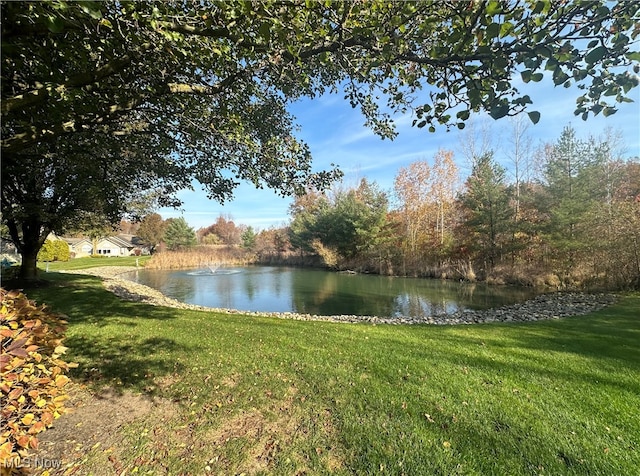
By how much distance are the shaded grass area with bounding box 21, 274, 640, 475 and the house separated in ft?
183

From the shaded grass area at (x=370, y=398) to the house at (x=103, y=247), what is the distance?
183 ft

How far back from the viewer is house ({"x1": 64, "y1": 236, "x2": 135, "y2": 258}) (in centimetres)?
5006

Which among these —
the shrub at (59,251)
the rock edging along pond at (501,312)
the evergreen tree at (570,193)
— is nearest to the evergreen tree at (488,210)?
the evergreen tree at (570,193)

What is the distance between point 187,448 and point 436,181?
29.3 metres

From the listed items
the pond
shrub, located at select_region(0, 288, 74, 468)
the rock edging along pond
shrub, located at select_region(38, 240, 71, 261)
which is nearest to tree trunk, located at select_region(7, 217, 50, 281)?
the rock edging along pond

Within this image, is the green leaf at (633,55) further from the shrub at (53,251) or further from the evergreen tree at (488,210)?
the shrub at (53,251)

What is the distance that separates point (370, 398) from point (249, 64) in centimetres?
402

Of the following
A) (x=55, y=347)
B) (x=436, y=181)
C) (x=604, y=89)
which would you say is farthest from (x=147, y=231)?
(x=604, y=89)

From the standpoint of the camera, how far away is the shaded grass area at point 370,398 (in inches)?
93.5

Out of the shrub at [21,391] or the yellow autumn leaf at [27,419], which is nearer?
the shrub at [21,391]

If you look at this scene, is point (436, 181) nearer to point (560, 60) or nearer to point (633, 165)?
point (633, 165)

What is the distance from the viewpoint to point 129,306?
7906mm

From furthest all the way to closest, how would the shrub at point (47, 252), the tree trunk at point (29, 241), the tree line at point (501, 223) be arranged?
the shrub at point (47, 252) → the tree line at point (501, 223) → the tree trunk at point (29, 241)

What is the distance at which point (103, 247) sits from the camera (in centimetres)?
5162
